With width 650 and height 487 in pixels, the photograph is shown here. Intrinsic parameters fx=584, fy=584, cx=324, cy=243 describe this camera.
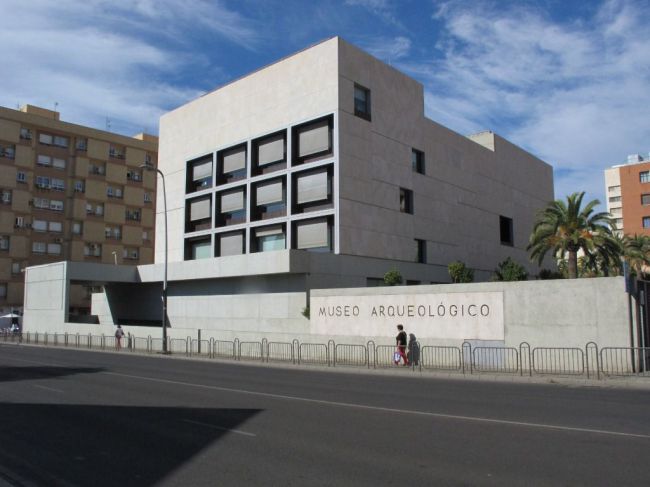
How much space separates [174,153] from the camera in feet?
161

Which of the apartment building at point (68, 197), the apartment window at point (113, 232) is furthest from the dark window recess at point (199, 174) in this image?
the apartment window at point (113, 232)

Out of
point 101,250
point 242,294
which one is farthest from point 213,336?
point 101,250

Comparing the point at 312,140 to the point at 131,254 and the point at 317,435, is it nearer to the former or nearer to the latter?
the point at 317,435

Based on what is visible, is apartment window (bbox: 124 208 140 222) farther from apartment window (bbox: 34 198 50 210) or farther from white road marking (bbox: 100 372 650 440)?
white road marking (bbox: 100 372 650 440)

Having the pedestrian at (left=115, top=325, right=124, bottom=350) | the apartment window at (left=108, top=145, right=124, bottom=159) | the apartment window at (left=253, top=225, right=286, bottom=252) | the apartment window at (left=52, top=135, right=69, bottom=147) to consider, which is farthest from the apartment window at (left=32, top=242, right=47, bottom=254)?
the apartment window at (left=253, top=225, right=286, bottom=252)

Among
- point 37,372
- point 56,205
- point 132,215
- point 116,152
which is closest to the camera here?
point 37,372

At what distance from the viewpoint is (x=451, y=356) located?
23.7 meters

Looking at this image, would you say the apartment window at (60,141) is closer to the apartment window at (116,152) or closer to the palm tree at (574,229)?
the apartment window at (116,152)

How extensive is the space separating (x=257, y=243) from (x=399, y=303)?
16645 millimetres

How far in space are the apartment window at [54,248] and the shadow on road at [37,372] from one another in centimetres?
4942

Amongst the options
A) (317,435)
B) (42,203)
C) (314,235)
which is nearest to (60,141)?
(42,203)

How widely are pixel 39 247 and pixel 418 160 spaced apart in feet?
152

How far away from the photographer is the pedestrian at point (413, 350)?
24.7m

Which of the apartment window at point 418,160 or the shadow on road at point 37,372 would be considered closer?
the shadow on road at point 37,372
